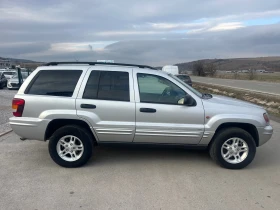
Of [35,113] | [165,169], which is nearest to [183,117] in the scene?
[165,169]

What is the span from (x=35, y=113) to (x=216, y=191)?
312cm

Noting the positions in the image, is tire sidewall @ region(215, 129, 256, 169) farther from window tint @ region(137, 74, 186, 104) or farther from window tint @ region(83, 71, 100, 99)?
window tint @ region(83, 71, 100, 99)

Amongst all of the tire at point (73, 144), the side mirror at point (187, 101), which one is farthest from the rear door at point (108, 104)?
the side mirror at point (187, 101)

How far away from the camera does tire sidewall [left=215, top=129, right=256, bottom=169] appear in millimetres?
4801

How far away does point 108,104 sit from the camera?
185 inches

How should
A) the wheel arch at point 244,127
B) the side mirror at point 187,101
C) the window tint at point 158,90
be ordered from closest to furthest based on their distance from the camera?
the side mirror at point 187,101 < the window tint at point 158,90 < the wheel arch at point 244,127

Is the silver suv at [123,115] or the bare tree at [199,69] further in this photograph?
the bare tree at [199,69]

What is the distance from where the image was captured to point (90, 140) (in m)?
4.79

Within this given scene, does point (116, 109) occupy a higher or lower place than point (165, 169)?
higher

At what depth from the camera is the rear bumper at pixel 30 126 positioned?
474 cm

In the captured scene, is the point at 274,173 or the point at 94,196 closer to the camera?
the point at 94,196

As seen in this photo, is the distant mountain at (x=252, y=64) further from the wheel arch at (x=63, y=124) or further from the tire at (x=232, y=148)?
the wheel arch at (x=63, y=124)

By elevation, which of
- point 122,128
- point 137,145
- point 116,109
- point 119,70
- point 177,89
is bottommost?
point 137,145

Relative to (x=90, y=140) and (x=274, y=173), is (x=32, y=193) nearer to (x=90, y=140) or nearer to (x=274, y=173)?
(x=90, y=140)
